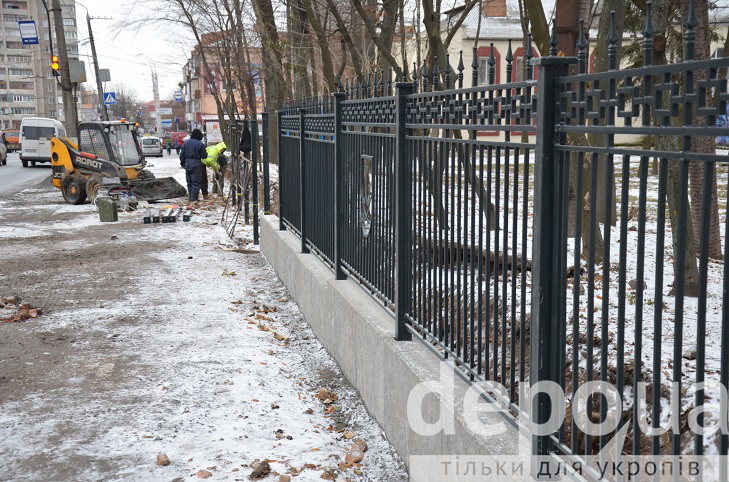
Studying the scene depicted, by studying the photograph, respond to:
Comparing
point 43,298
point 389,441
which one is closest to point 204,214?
point 43,298

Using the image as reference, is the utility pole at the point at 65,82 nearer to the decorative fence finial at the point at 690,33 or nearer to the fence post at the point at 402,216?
the fence post at the point at 402,216

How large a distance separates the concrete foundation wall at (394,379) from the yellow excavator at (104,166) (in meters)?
15.3

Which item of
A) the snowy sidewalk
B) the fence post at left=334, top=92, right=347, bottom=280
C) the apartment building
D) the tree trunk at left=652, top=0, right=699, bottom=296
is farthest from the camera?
the apartment building

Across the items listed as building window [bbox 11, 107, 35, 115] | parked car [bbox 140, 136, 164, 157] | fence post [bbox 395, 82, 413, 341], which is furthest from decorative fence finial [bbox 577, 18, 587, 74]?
building window [bbox 11, 107, 35, 115]

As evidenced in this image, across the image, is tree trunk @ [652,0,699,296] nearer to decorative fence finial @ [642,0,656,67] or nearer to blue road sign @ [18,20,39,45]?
decorative fence finial @ [642,0,656,67]

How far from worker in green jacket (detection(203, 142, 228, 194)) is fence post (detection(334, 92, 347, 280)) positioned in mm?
14951

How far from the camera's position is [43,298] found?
376 inches

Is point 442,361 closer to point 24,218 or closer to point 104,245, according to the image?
point 104,245

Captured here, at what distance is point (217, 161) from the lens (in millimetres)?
22750

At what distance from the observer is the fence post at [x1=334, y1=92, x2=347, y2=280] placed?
6984 mm

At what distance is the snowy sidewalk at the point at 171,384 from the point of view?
15.8 feet

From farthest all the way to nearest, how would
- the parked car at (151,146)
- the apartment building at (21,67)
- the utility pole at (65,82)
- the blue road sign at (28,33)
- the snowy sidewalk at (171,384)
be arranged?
the apartment building at (21,67) < the parked car at (151,146) < the blue road sign at (28,33) < the utility pole at (65,82) < the snowy sidewalk at (171,384)

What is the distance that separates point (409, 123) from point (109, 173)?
62.5 feet

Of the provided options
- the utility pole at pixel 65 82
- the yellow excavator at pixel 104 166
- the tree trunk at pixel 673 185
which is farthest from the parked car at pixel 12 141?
the tree trunk at pixel 673 185
